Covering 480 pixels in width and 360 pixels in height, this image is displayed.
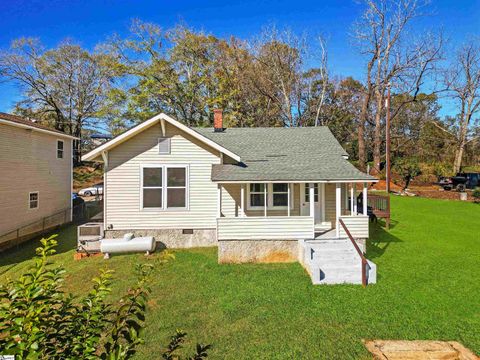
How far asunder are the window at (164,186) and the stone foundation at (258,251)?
2.91 metres

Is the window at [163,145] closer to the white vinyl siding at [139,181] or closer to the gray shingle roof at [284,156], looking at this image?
the white vinyl siding at [139,181]

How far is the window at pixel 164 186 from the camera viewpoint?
1108cm

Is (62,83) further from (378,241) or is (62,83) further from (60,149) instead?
(378,241)

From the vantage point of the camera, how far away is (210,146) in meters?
11.3

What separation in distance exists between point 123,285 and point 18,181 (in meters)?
9.61

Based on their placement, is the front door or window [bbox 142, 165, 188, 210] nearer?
window [bbox 142, 165, 188, 210]

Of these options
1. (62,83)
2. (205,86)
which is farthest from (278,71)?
(62,83)

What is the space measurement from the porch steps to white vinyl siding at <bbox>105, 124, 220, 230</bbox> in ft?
14.8

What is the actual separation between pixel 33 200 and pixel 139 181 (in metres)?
7.64

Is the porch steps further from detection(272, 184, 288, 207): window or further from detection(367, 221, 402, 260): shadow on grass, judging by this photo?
detection(272, 184, 288, 207): window

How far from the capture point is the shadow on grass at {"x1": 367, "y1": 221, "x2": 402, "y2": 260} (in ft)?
34.1

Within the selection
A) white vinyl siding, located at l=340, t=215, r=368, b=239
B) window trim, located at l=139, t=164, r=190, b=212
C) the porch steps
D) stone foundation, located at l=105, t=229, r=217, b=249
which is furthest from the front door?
window trim, located at l=139, t=164, r=190, b=212

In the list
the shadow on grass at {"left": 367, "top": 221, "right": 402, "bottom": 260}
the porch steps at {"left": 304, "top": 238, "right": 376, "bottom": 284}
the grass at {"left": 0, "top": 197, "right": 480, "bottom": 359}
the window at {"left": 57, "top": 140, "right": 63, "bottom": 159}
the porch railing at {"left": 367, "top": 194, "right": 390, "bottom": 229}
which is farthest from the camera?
the window at {"left": 57, "top": 140, "right": 63, "bottom": 159}

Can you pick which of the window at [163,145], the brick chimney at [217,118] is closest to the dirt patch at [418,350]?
the window at [163,145]
